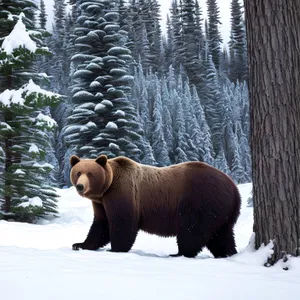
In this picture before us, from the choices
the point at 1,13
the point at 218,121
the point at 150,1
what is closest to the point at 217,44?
the point at 150,1

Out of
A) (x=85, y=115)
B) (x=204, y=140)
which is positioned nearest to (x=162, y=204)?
(x=85, y=115)

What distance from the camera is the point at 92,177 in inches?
186

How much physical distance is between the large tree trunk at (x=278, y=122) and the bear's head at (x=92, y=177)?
1.68m

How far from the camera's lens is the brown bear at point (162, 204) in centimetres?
461

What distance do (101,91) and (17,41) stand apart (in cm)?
809

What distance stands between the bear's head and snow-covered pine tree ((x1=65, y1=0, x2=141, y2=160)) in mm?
13145

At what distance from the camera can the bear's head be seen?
15.2 ft

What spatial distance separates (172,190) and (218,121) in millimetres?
43719

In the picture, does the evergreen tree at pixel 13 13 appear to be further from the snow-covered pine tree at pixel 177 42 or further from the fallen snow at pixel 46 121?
the snow-covered pine tree at pixel 177 42

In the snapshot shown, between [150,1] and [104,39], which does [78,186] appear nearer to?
[104,39]

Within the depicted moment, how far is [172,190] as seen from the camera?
4.77 meters

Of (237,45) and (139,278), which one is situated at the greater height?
(237,45)

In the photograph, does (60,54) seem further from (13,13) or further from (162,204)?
(162,204)

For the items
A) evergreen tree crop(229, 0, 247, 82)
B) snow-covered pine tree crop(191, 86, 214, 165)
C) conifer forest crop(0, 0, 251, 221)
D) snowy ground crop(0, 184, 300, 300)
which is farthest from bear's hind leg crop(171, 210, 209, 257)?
evergreen tree crop(229, 0, 247, 82)
